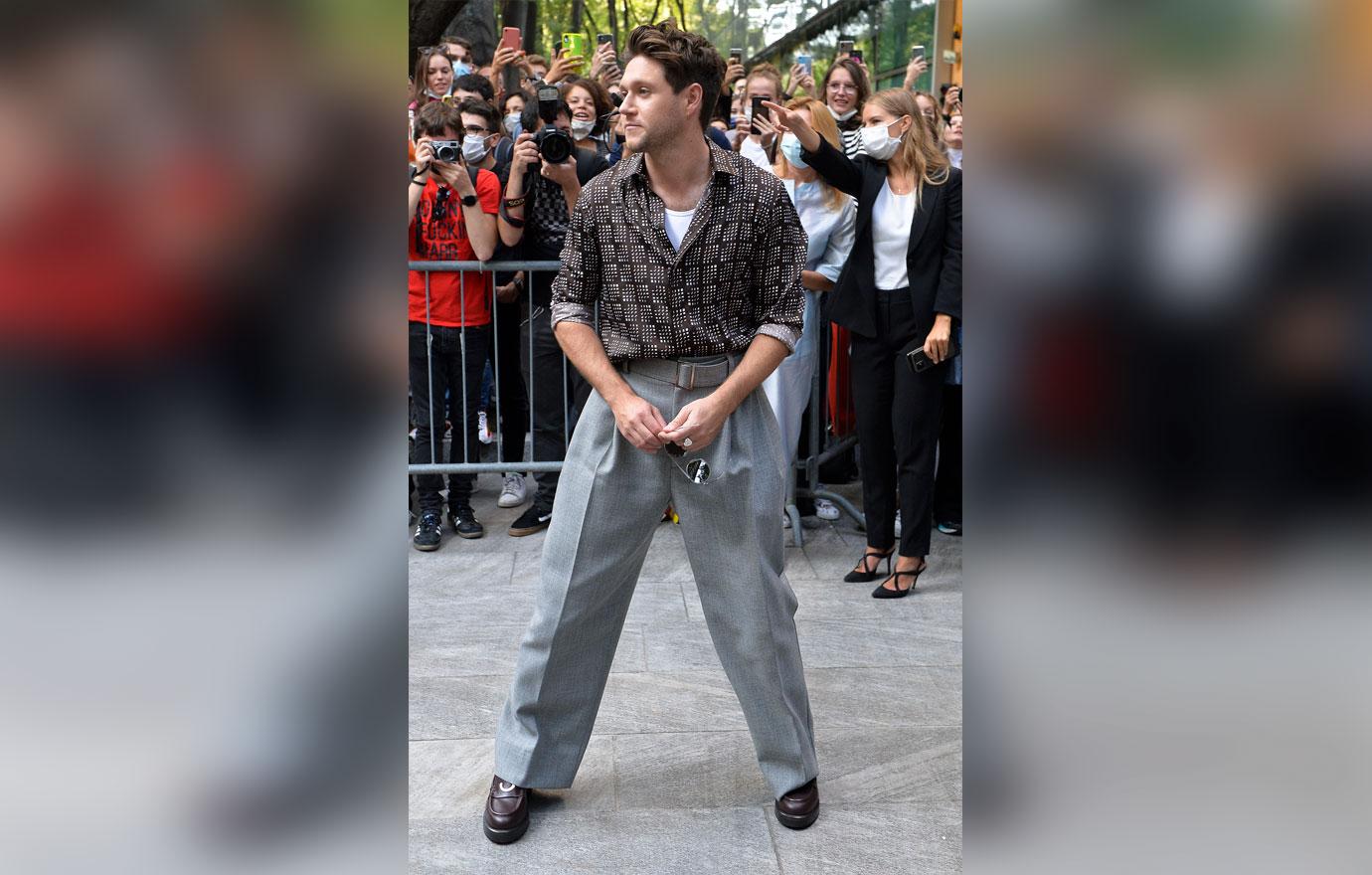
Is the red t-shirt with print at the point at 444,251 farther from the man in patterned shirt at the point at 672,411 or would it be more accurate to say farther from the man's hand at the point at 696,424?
the man's hand at the point at 696,424

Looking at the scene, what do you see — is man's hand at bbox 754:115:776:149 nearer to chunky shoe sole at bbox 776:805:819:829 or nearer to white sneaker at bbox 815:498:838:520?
white sneaker at bbox 815:498:838:520

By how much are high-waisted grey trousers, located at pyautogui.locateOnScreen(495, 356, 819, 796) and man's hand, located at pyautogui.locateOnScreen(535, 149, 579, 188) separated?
3.26 m

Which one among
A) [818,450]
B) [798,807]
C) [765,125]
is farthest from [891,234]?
[798,807]

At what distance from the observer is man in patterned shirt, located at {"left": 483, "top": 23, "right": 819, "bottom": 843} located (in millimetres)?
3348

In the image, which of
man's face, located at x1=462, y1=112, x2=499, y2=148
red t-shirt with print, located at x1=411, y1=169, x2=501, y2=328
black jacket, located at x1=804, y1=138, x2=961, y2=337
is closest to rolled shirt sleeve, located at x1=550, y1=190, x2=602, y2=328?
black jacket, located at x1=804, y1=138, x2=961, y2=337

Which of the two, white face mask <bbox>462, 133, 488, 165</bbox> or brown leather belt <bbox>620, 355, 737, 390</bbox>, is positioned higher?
white face mask <bbox>462, 133, 488, 165</bbox>

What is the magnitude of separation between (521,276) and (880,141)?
85.4 inches

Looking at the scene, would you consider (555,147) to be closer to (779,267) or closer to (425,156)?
(425,156)

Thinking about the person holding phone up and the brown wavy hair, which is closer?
the brown wavy hair

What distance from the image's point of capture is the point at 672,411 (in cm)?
338
